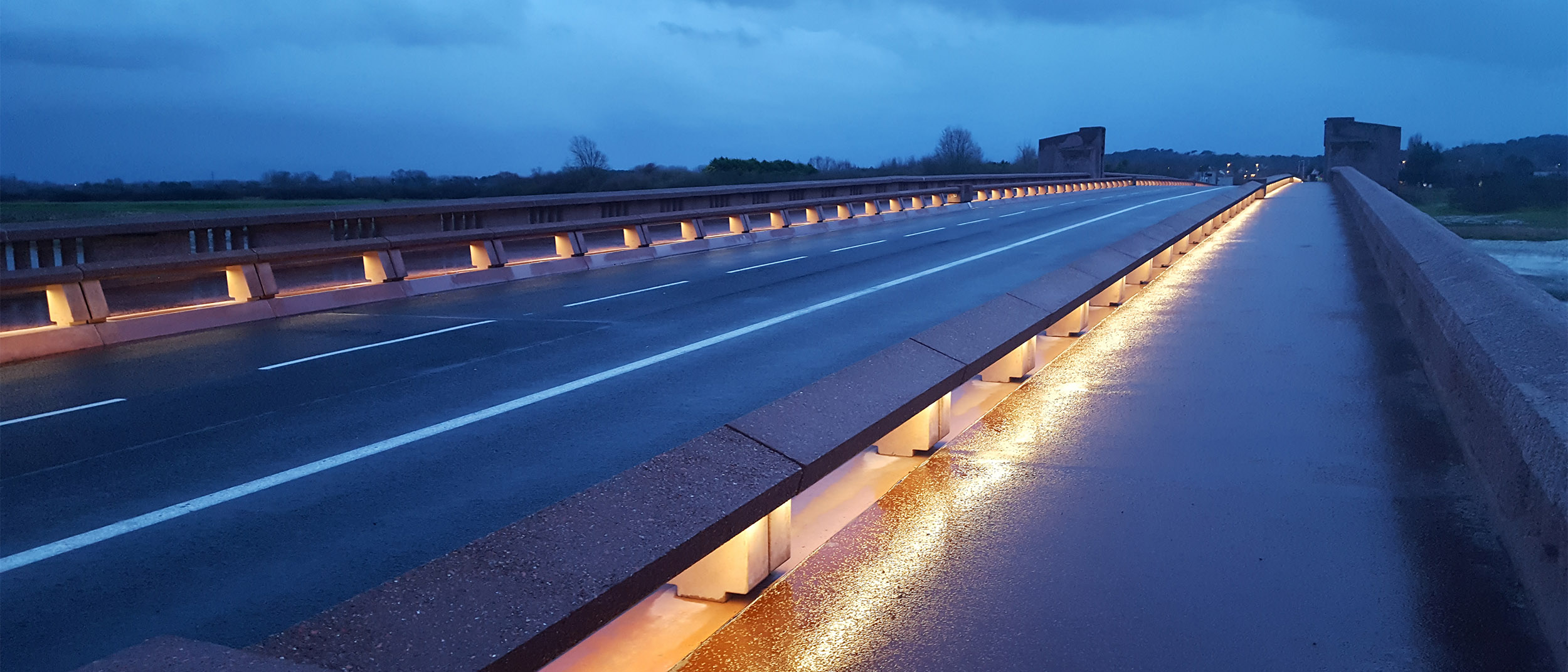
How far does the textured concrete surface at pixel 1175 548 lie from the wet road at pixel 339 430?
2207 millimetres

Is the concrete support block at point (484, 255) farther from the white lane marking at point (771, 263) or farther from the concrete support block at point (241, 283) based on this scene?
the concrete support block at point (241, 283)

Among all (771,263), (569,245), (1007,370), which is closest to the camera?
(1007,370)

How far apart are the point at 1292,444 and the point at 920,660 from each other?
389cm

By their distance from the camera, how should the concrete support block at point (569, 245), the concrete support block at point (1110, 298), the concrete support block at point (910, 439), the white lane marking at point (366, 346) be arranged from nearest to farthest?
1. the concrete support block at point (910, 439)
2. the white lane marking at point (366, 346)
3. the concrete support block at point (1110, 298)
4. the concrete support block at point (569, 245)

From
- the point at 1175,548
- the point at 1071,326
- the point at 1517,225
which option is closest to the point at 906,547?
the point at 1175,548

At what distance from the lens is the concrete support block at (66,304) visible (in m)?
11.9

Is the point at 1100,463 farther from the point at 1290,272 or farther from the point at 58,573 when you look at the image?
the point at 1290,272

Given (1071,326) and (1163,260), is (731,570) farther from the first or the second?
(1163,260)

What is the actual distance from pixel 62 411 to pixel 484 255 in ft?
32.6

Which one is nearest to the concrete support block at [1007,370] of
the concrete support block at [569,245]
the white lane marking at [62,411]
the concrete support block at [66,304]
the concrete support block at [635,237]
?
the white lane marking at [62,411]

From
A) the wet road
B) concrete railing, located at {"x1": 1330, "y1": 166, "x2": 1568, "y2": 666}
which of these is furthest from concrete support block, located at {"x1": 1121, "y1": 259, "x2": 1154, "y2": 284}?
concrete railing, located at {"x1": 1330, "y1": 166, "x2": 1568, "y2": 666}

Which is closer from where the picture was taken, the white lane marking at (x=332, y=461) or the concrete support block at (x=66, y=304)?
the white lane marking at (x=332, y=461)

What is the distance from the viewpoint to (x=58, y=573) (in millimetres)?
5453

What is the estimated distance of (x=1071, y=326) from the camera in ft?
36.1
